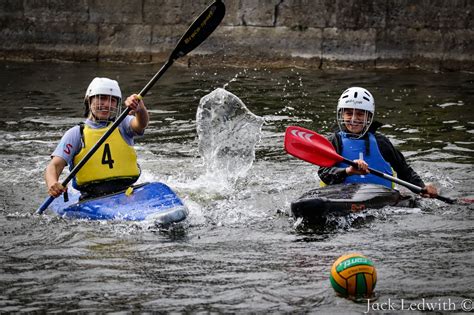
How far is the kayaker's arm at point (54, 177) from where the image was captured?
8.78m

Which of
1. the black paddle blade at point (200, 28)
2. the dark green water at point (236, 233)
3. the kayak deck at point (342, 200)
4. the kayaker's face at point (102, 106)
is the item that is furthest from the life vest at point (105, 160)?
the kayak deck at point (342, 200)

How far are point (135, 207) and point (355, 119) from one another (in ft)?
7.33

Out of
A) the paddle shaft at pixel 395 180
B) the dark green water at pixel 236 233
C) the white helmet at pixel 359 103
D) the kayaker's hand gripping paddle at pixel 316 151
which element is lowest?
the dark green water at pixel 236 233

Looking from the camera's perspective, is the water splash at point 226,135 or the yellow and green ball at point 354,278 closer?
the yellow and green ball at point 354,278

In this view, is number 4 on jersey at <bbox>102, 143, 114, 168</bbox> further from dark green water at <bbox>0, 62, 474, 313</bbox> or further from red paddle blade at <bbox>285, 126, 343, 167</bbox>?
red paddle blade at <bbox>285, 126, 343, 167</bbox>

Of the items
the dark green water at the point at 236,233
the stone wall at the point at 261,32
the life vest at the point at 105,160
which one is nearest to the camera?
the dark green water at the point at 236,233

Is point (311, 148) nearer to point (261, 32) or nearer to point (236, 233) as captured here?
point (236, 233)

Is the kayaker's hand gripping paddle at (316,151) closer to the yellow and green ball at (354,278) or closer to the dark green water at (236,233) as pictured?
the dark green water at (236,233)

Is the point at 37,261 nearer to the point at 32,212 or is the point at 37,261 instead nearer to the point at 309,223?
the point at 32,212

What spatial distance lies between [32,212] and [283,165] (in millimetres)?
3098

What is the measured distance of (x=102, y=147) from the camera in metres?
9.21

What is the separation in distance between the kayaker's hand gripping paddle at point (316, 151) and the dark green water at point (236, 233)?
29cm

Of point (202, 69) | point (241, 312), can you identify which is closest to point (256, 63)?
point (202, 69)

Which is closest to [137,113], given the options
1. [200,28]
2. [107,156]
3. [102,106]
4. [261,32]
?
[102,106]
